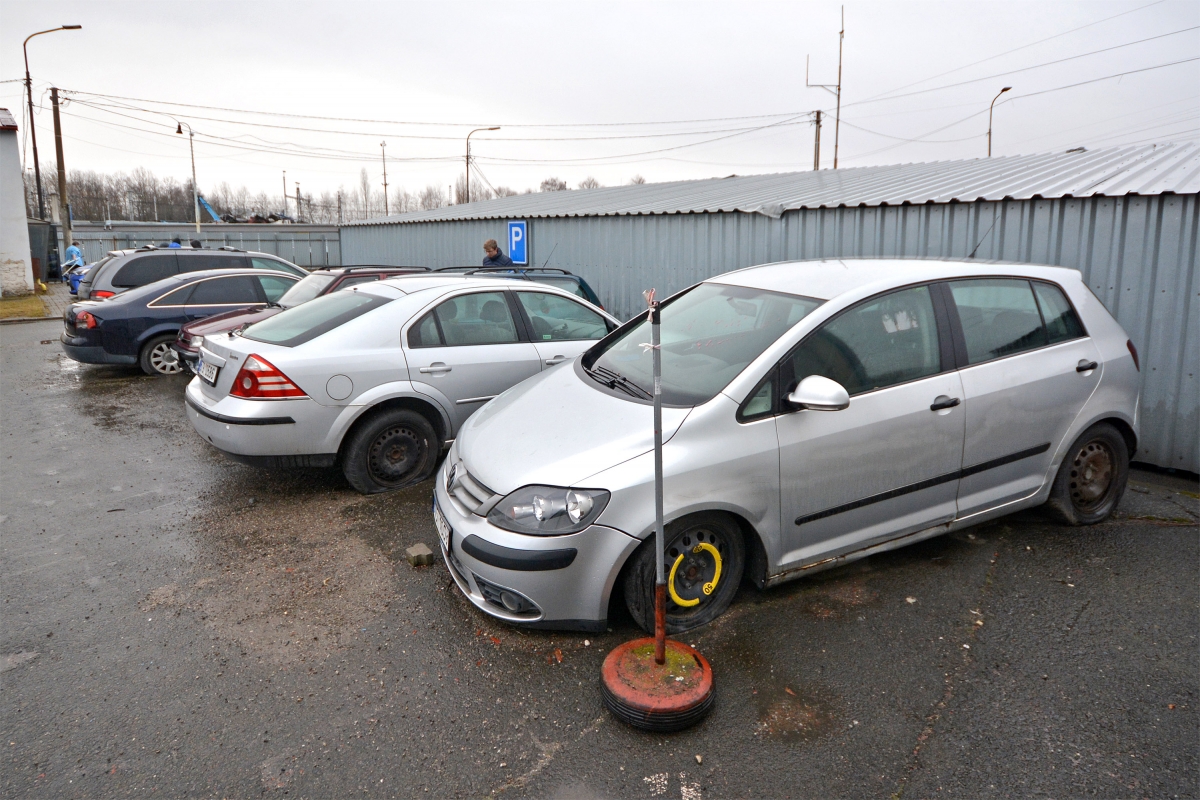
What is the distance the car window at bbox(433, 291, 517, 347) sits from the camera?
5766mm

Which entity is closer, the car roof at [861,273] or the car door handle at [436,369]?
the car roof at [861,273]

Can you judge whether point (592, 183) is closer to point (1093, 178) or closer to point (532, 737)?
point (1093, 178)

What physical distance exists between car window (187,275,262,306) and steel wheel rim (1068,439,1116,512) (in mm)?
10060

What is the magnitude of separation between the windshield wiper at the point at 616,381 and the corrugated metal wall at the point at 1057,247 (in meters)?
4.61

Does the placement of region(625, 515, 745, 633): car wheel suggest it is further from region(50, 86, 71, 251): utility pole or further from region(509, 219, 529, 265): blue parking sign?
region(50, 86, 71, 251): utility pole

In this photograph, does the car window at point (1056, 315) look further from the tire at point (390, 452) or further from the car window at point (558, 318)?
the tire at point (390, 452)

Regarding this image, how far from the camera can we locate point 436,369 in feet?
18.2

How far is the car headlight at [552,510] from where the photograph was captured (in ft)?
10.4

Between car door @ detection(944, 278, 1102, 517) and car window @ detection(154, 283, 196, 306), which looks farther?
car window @ detection(154, 283, 196, 306)

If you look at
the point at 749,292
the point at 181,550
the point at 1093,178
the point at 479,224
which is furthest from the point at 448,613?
the point at 479,224

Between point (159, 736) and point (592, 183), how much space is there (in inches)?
2561

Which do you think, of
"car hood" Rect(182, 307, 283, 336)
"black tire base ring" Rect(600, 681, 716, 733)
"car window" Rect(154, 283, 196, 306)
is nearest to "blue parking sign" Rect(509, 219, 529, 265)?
"car window" Rect(154, 283, 196, 306)

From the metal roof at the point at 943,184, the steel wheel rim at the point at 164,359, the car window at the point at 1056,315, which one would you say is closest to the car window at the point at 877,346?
the car window at the point at 1056,315

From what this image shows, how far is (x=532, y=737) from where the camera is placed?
2.86m
